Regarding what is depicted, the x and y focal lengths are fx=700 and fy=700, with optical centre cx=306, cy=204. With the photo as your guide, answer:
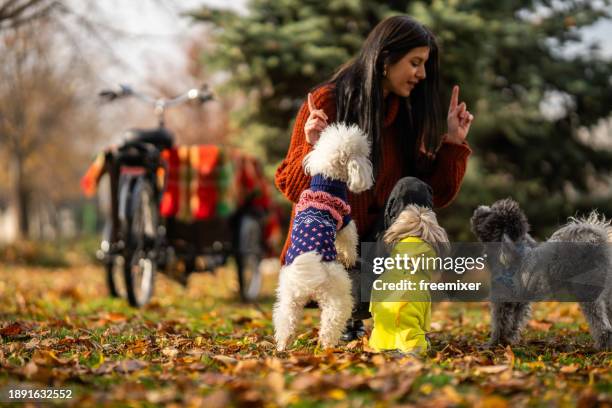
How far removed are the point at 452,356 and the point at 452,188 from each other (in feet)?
3.62

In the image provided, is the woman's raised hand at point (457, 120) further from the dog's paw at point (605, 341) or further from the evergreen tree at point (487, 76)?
the evergreen tree at point (487, 76)

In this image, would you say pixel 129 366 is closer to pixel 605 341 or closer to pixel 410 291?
pixel 410 291

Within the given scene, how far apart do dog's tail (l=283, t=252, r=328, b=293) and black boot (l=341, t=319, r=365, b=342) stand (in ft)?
2.91

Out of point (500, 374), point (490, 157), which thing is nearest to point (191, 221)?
point (500, 374)

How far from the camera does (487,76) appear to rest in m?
11.6

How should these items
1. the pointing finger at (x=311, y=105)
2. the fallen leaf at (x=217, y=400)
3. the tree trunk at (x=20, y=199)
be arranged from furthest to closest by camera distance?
the tree trunk at (x=20, y=199) < the pointing finger at (x=311, y=105) < the fallen leaf at (x=217, y=400)

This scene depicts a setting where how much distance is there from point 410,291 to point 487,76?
8939 mm

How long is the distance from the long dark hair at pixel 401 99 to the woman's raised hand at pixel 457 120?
17 centimetres

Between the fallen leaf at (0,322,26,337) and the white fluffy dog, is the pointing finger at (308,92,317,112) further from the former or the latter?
the fallen leaf at (0,322,26,337)

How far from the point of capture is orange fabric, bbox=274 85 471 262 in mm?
3845

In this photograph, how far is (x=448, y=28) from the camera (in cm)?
923

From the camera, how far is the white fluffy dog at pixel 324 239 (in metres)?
3.34

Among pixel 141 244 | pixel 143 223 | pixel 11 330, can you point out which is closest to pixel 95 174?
pixel 143 223

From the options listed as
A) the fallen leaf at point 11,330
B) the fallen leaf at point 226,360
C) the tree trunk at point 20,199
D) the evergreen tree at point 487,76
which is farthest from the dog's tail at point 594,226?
the tree trunk at point 20,199
